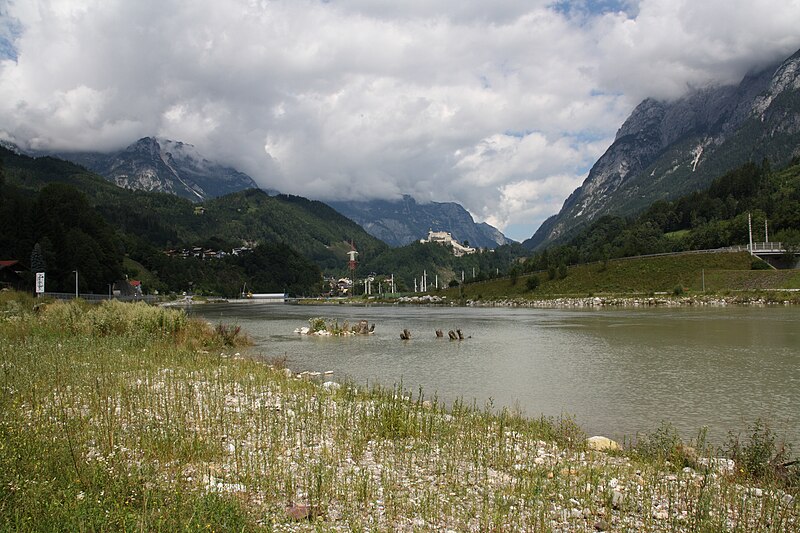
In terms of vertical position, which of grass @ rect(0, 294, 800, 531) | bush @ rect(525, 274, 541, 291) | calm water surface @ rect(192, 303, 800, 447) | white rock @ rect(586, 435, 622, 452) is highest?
bush @ rect(525, 274, 541, 291)

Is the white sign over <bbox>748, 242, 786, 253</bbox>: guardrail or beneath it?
beneath

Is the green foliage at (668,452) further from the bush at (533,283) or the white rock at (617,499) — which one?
the bush at (533,283)

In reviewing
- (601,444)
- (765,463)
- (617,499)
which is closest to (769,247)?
(601,444)

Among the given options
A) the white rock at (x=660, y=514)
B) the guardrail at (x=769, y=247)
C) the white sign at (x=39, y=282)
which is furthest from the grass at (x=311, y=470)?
the guardrail at (x=769, y=247)

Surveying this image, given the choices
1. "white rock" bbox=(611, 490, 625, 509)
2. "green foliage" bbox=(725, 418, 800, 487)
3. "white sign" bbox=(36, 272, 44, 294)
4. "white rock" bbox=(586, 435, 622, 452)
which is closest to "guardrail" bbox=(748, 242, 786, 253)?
"green foliage" bbox=(725, 418, 800, 487)

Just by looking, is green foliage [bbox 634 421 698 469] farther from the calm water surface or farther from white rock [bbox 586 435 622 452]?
the calm water surface

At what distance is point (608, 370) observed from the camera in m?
26.7

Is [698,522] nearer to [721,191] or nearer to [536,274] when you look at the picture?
[536,274]

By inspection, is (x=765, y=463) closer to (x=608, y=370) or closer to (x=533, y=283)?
(x=608, y=370)

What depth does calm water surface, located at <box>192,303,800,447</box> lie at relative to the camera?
17.0m

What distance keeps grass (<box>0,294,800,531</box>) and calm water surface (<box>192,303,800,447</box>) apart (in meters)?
3.75

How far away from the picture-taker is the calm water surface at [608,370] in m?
17.0

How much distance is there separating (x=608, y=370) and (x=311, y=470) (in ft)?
70.1

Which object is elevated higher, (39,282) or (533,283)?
(39,282)
